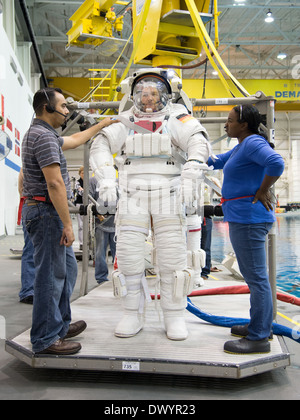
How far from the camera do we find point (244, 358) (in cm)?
253

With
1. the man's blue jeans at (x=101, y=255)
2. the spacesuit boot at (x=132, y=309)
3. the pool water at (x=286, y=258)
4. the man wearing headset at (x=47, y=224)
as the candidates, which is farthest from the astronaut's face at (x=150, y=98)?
the pool water at (x=286, y=258)

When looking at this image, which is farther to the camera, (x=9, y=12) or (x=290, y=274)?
(x=9, y=12)

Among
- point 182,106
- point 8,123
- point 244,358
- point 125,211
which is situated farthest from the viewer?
point 8,123

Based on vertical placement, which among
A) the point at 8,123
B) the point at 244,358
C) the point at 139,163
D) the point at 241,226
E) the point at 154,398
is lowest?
the point at 154,398

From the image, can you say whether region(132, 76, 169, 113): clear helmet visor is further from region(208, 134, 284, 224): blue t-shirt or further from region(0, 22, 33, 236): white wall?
region(0, 22, 33, 236): white wall

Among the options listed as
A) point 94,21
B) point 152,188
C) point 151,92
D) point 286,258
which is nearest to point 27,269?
point 152,188

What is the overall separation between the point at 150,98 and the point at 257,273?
144 cm

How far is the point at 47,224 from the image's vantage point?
8.38 ft

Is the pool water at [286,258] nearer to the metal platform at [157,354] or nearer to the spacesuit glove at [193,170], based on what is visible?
the metal platform at [157,354]

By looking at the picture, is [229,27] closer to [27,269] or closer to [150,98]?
[27,269]

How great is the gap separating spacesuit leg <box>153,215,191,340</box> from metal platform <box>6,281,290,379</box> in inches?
4.5

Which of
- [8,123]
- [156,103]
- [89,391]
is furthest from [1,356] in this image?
[8,123]

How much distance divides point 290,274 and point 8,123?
28.1 feet

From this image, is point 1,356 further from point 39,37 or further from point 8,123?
point 39,37
